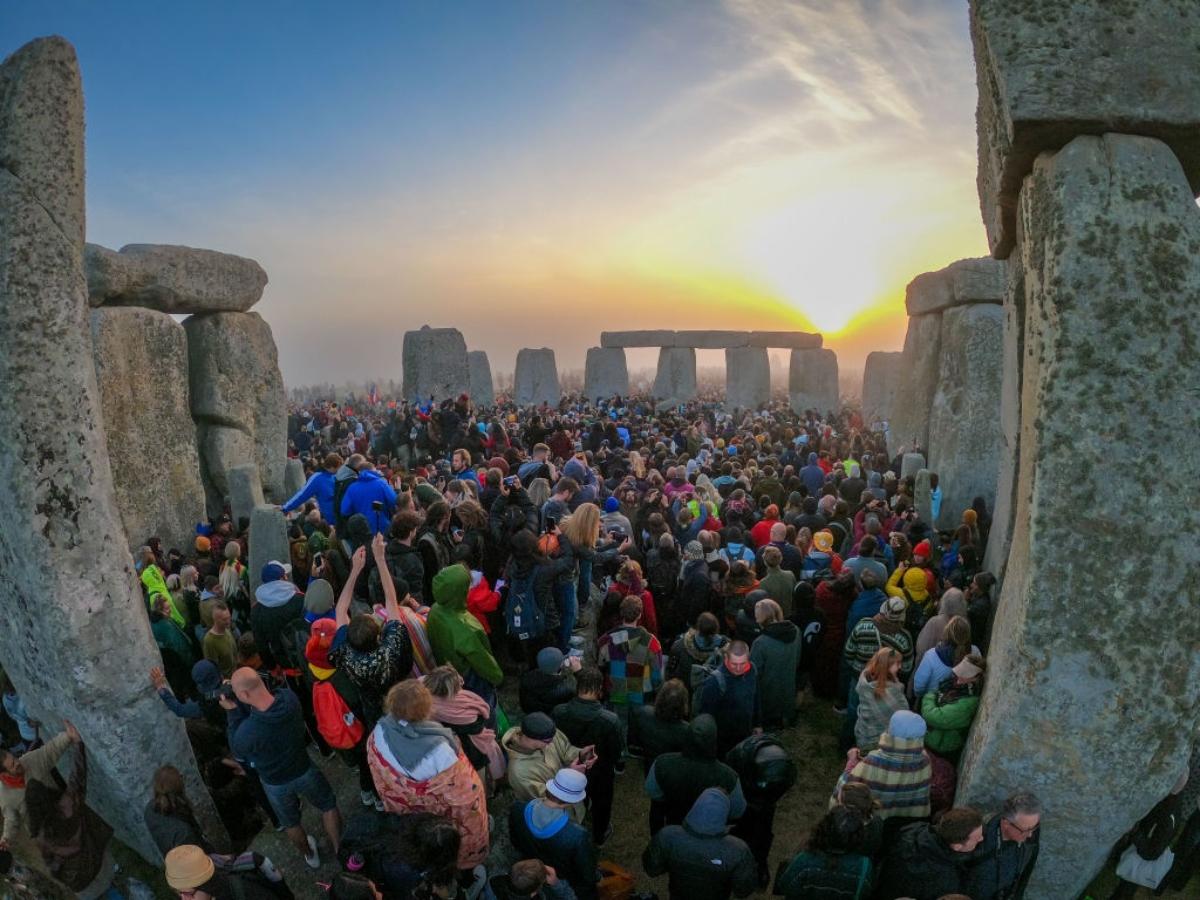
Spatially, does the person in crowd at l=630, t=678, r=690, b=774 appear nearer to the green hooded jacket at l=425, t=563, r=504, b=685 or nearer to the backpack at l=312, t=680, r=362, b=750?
the green hooded jacket at l=425, t=563, r=504, b=685

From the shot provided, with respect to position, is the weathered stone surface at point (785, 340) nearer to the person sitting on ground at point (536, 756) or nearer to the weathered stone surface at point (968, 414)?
the weathered stone surface at point (968, 414)

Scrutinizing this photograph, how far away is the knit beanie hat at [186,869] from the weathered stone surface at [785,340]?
26.7 meters

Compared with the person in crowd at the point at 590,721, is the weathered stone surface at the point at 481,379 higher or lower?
higher

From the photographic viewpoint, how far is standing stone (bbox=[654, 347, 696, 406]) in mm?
29812

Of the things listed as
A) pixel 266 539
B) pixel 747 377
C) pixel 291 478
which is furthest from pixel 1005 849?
pixel 747 377

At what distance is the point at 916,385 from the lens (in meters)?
12.2

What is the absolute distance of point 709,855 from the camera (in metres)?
3.08

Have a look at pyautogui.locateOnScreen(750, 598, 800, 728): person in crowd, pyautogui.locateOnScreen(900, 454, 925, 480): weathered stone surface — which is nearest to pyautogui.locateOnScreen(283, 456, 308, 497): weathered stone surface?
pyautogui.locateOnScreen(750, 598, 800, 728): person in crowd

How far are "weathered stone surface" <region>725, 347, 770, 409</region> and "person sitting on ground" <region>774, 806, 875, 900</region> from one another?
2529 centimetres

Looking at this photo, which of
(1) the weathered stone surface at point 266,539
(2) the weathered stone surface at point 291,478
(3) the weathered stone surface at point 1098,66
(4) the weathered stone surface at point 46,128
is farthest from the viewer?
(2) the weathered stone surface at point 291,478

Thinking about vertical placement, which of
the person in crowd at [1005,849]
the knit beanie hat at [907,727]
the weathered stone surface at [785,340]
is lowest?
the person in crowd at [1005,849]

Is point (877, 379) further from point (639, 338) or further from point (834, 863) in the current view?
point (834, 863)

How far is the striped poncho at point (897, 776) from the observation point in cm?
352

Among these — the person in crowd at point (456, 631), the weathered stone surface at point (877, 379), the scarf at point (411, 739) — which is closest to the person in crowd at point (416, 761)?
the scarf at point (411, 739)
